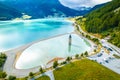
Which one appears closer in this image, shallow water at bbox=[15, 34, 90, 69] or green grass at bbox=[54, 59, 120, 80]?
green grass at bbox=[54, 59, 120, 80]

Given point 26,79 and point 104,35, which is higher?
point 104,35

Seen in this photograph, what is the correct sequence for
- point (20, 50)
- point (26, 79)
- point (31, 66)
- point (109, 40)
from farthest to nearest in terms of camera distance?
point (109, 40), point (20, 50), point (31, 66), point (26, 79)

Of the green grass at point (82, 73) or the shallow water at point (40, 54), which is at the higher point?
the shallow water at point (40, 54)

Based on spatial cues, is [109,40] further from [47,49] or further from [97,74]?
[97,74]

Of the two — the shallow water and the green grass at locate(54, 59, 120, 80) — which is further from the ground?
the shallow water

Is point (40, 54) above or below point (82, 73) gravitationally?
above

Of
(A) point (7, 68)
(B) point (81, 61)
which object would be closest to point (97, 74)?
(B) point (81, 61)

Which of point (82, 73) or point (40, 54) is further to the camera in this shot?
point (40, 54)

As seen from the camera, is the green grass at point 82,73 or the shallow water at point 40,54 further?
the shallow water at point 40,54
